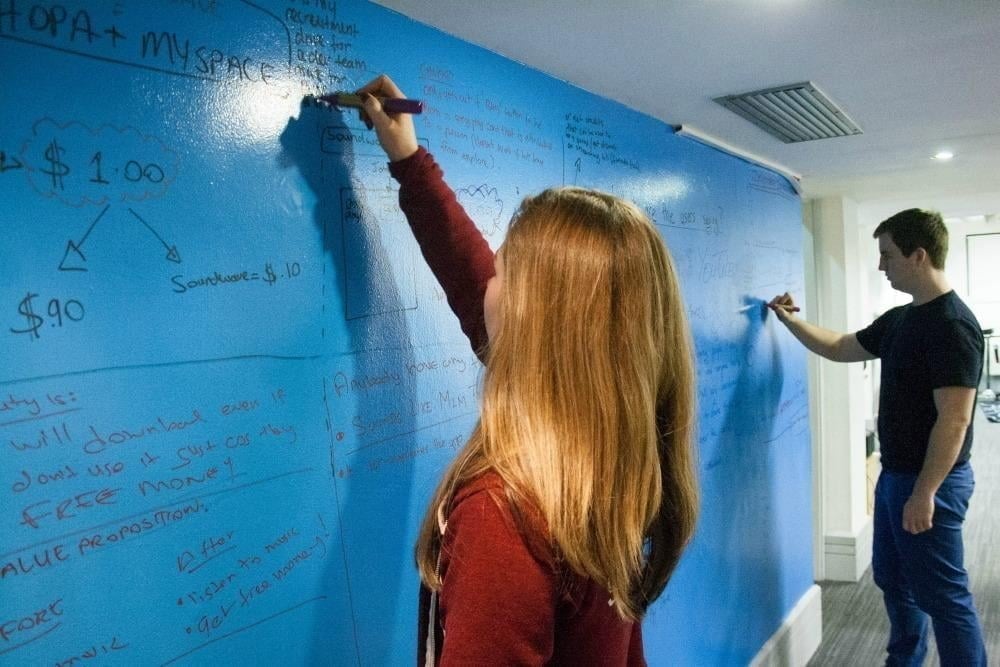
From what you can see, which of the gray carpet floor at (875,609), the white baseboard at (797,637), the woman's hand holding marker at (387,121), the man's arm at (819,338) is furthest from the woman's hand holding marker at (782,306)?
the woman's hand holding marker at (387,121)

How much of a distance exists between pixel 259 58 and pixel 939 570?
2.54 m

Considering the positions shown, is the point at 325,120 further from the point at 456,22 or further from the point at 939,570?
the point at 939,570

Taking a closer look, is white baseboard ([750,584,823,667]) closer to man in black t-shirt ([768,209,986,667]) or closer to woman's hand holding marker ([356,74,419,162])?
man in black t-shirt ([768,209,986,667])

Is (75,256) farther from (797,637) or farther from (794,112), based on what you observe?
(797,637)

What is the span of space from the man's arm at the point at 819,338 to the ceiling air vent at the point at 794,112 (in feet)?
2.21

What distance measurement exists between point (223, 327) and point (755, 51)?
4.11 ft

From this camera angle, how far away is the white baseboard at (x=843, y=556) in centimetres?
391

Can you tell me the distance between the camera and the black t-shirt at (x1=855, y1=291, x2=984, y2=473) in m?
2.38

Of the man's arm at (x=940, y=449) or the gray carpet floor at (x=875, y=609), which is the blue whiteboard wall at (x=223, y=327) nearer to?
the man's arm at (x=940, y=449)

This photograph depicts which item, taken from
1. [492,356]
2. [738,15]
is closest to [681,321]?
[492,356]

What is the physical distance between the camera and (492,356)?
981 mm

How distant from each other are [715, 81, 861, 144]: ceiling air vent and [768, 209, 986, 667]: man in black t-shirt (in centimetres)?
47

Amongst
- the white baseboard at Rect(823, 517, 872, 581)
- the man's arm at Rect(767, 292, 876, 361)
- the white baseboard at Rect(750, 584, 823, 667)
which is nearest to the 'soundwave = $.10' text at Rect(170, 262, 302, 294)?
the man's arm at Rect(767, 292, 876, 361)

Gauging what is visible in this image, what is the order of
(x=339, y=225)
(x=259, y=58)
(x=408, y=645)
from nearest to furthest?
(x=259, y=58)
(x=339, y=225)
(x=408, y=645)
